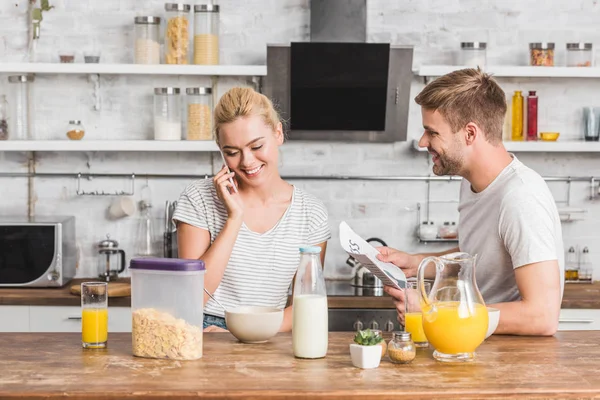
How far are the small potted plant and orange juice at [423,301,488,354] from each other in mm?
148

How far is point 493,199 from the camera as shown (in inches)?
101

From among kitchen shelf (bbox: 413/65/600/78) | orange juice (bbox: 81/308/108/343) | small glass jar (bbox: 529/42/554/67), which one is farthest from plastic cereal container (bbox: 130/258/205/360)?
small glass jar (bbox: 529/42/554/67)

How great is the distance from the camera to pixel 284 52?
4.23m

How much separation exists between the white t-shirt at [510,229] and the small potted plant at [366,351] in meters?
0.56

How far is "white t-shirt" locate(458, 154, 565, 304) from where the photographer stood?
237cm

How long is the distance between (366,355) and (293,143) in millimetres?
2598

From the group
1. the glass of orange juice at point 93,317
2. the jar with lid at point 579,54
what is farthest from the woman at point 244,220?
the jar with lid at point 579,54

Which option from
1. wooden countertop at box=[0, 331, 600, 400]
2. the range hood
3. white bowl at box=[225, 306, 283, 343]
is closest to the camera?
wooden countertop at box=[0, 331, 600, 400]

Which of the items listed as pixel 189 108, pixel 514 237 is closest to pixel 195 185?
pixel 514 237

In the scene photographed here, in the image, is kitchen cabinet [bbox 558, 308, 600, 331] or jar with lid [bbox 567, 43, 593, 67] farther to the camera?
→ jar with lid [bbox 567, 43, 593, 67]

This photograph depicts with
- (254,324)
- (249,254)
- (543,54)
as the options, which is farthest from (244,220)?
(543,54)

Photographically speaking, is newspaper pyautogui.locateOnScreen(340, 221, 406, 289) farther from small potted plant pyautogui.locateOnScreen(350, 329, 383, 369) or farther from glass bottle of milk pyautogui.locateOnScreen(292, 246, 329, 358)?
small potted plant pyautogui.locateOnScreen(350, 329, 383, 369)

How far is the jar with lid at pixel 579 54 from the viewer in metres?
4.37

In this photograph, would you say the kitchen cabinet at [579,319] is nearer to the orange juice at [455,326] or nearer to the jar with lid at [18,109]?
the orange juice at [455,326]
